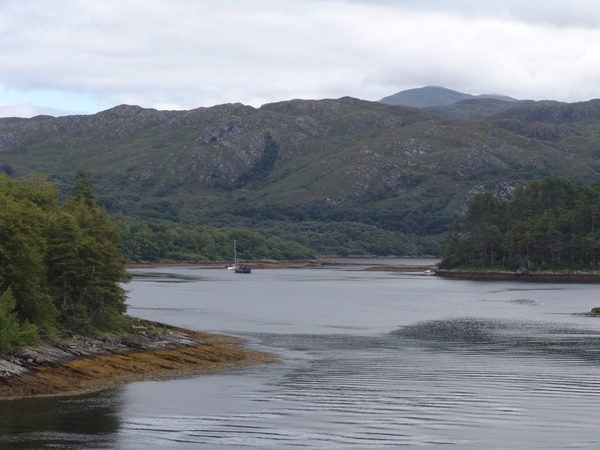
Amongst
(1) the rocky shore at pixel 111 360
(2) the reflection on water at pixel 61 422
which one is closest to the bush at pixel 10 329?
(1) the rocky shore at pixel 111 360

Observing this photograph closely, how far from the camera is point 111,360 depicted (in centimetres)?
5591

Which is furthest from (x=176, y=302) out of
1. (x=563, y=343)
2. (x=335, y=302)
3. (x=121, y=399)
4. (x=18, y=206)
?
(x=121, y=399)

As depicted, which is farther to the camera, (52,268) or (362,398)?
(52,268)

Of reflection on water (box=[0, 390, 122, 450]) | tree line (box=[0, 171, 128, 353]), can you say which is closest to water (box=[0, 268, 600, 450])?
reflection on water (box=[0, 390, 122, 450])

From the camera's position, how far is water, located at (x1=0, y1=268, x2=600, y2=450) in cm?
3809

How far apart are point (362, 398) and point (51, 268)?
2585 centimetres

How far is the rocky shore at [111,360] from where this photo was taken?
1879 inches

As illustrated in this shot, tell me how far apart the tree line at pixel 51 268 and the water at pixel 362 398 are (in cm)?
927

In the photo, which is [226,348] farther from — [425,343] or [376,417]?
[376,417]

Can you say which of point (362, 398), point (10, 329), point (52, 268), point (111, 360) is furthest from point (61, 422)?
point (52, 268)

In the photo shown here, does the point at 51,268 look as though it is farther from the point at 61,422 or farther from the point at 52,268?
the point at 61,422

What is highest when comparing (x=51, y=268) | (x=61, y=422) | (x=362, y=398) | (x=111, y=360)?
(x=51, y=268)

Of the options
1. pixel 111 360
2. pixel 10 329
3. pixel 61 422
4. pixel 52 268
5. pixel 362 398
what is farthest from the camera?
pixel 52 268

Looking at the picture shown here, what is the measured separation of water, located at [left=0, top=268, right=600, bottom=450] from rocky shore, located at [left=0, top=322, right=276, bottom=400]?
83.0 inches
